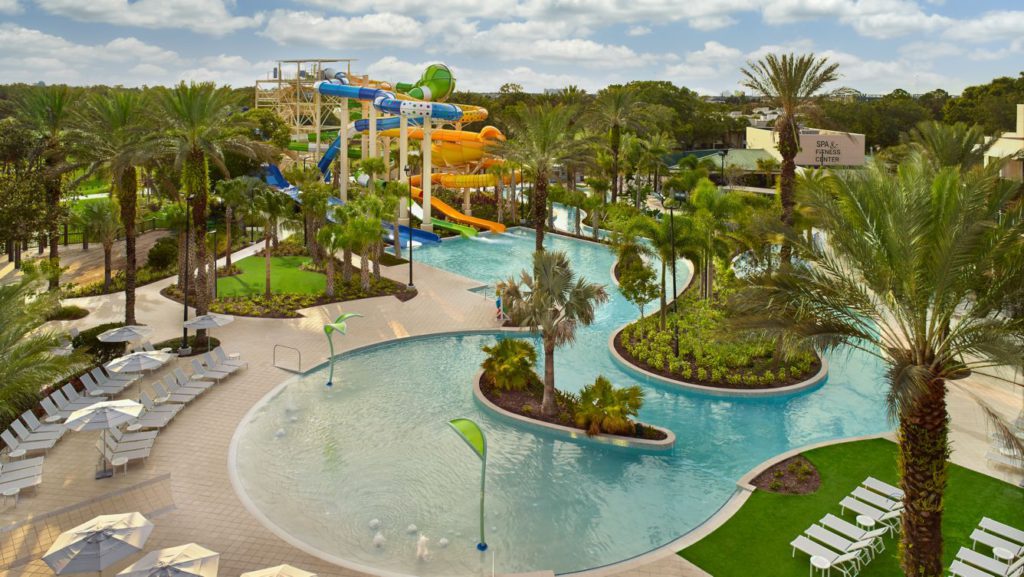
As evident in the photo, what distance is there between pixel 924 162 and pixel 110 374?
73.3ft

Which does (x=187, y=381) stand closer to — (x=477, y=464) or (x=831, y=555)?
(x=477, y=464)

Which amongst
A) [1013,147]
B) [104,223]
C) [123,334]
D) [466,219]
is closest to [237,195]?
[104,223]

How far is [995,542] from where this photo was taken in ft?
47.5

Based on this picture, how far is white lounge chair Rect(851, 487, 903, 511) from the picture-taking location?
15852 millimetres

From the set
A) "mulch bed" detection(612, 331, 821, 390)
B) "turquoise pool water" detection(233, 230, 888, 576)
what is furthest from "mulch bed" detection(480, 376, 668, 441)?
"mulch bed" detection(612, 331, 821, 390)

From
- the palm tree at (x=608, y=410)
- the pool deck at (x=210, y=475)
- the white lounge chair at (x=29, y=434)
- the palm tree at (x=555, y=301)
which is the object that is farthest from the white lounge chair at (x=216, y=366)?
the palm tree at (x=608, y=410)

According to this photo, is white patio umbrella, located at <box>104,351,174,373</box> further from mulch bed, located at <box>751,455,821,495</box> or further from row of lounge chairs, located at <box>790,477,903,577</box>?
row of lounge chairs, located at <box>790,477,903,577</box>

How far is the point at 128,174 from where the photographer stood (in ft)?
85.4

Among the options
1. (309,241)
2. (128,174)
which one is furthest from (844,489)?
(309,241)

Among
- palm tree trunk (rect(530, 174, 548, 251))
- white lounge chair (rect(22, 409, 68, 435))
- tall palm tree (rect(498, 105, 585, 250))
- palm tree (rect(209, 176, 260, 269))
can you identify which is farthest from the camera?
palm tree trunk (rect(530, 174, 548, 251))

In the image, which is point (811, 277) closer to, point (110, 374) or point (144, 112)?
point (110, 374)

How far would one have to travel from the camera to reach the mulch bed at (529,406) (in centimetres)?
1998

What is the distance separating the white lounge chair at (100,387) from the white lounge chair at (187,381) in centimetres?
142

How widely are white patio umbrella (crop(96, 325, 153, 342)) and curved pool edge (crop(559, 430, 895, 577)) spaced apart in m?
16.5
